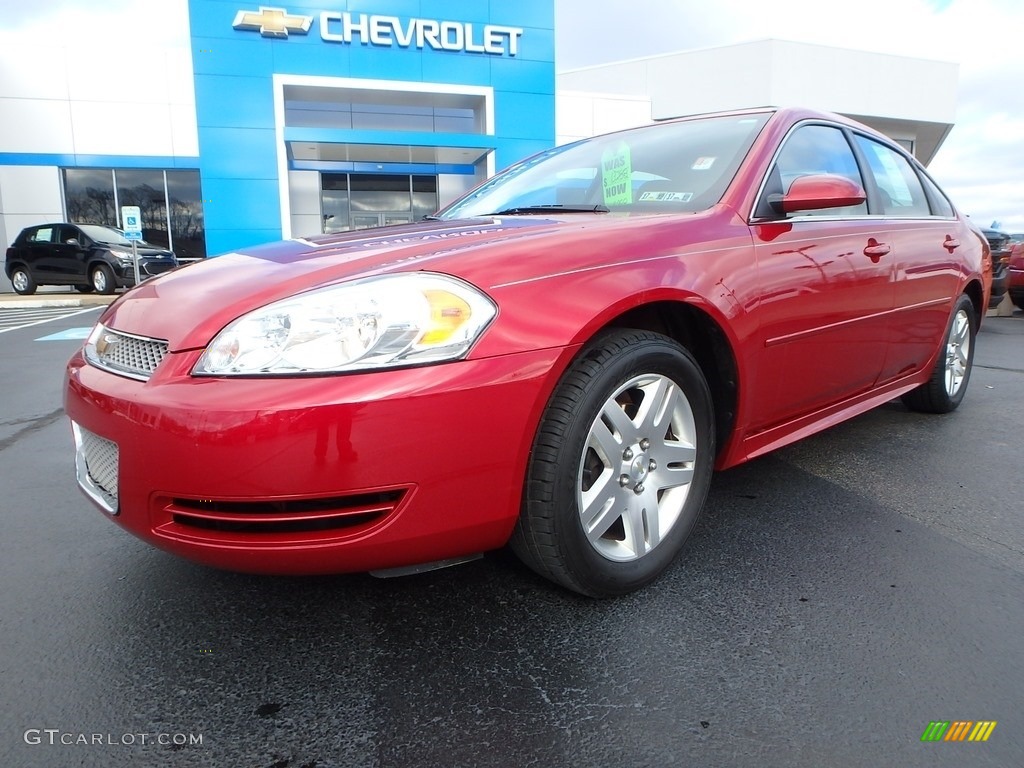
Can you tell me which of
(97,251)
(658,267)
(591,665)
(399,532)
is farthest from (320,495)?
(97,251)

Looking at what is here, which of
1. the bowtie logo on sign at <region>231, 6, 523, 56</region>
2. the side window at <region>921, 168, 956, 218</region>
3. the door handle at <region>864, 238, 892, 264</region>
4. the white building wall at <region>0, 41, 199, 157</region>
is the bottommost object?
the door handle at <region>864, 238, 892, 264</region>

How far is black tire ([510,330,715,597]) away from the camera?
176 centimetres

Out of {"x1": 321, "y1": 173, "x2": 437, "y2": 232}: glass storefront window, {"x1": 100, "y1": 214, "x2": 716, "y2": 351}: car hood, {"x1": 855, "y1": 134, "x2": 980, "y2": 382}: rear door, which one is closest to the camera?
{"x1": 100, "y1": 214, "x2": 716, "y2": 351}: car hood

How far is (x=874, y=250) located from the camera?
2893 mm

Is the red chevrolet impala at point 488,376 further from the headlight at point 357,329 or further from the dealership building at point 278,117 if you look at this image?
the dealership building at point 278,117

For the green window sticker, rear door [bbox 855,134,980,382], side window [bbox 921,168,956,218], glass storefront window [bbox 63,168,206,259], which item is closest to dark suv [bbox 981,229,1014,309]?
side window [bbox 921,168,956,218]

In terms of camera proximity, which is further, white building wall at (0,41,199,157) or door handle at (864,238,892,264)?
white building wall at (0,41,199,157)

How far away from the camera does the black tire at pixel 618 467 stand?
1.76m

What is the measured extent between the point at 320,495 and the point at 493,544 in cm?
46

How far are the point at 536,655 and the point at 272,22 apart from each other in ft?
66.3

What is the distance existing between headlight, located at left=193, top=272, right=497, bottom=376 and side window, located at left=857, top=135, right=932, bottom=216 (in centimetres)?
248

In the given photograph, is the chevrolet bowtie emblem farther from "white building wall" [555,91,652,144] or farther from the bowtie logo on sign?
"white building wall" [555,91,652,144]

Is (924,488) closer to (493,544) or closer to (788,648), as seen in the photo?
(788,648)

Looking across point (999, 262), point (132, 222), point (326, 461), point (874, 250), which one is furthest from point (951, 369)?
point (132, 222)
